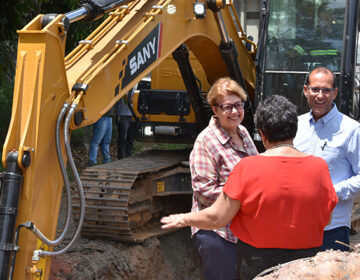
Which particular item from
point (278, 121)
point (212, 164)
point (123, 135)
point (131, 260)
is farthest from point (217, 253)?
point (123, 135)

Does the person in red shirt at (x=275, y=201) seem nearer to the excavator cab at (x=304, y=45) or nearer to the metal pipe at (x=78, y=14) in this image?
the metal pipe at (x=78, y=14)

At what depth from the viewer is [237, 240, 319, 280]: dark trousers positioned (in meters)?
2.81

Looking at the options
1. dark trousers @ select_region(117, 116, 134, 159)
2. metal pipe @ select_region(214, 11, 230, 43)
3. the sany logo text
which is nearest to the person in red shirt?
the sany logo text

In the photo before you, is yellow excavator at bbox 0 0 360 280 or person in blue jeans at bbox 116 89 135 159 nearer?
yellow excavator at bbox 0 0 360 280

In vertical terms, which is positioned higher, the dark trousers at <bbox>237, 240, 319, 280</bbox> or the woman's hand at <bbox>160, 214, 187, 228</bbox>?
the woman's hand at <bbox>160, 214, 187, 228</bbox>

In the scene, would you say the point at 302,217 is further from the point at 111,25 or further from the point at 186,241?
the point at 186,241

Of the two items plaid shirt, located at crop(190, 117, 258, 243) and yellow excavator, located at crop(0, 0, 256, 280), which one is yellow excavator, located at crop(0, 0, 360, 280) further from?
plaid shirt, located at crop(190, 117, 258, 243)

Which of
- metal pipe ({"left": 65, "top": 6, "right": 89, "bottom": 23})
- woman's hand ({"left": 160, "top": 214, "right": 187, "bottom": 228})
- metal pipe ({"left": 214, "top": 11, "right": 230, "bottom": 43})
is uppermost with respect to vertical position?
metal pipe ({"left": 214, "top": 11, "right": 230, "bottom": 43})

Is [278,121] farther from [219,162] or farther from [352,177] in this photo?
[352,177]

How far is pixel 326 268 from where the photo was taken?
6.23 feet

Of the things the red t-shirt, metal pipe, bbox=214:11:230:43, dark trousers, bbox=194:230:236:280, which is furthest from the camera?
metal pipe, bbox=214:11:230:43

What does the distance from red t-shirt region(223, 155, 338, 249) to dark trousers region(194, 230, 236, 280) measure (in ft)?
2.83

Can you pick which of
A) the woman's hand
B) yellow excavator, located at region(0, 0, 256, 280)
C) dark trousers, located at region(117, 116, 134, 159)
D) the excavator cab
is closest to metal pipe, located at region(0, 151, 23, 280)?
yellow excavator, located at region(0, 0, 256, 280)

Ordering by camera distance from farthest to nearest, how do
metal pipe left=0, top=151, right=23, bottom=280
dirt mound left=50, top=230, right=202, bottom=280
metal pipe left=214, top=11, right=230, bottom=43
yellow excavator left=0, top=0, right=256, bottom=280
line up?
metal pipe left=214, top=11, right=230, bottom=43, dirt mound left=50, top=230, right=202, bottom=280, yellow excavator left=0, top=0, right=256, bottom=280, metal pipe left=0, top=151, right=23, bottom=280
